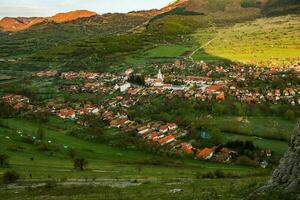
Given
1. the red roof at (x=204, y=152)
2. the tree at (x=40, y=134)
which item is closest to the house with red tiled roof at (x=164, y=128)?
the red roof at (x=204, y=152)

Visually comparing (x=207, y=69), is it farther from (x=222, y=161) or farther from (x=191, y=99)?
(x=222, y=161)

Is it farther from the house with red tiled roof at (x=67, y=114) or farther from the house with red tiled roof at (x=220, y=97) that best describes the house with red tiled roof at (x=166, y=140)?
the house with red tiled roof at (x=67, y=114)

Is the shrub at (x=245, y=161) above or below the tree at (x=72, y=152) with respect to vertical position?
below

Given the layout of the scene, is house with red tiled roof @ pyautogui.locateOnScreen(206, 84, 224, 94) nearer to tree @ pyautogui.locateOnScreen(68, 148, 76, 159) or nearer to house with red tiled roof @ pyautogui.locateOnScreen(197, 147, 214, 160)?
house with red tiled roof @ pyautogui.locateOnScreen(197, 147, 214, 160)

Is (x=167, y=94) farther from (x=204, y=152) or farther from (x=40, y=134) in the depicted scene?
(x=204, y=152)

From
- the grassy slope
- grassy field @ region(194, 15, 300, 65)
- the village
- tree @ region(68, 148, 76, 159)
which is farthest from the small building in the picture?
tree @ region(68, 148, 76, 159)

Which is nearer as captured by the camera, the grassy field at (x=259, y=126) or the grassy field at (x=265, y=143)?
the grassy field at (x=265, y=143)

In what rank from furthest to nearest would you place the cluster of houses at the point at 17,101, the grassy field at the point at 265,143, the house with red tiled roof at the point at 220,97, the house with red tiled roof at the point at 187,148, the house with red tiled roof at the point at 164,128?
1. the cluster of houses at the point at 17,101
2. the house with red tiled roof at the point at 220,97
3. the house with red tiled roof at the point at 164,128
4. the house with red tiled roof at the point at 187,148
5. the grassy field at the point at 265,143
